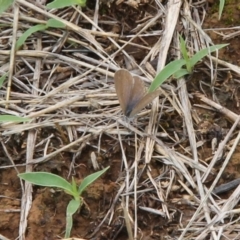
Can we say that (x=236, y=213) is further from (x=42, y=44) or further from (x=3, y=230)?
(x=42, y=44)

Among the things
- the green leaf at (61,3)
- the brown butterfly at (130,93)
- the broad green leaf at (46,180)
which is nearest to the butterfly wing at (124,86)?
the brown butterfly at (130,93)

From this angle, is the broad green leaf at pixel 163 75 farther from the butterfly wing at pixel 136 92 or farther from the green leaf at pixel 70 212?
the green leaf at pixel 70 212

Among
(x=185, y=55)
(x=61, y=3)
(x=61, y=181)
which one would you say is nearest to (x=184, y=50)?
(x=185, y=55)

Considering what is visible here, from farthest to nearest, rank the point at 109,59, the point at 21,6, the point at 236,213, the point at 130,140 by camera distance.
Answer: the point at 21,6 → the point at 109,59 → the point at 130,140 → the point at 236,213

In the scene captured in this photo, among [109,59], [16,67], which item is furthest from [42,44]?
[109,59]

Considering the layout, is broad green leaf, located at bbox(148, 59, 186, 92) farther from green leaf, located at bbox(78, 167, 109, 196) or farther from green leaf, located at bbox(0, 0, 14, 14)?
green leaf, located at bbox(0, 0, 14, 14)
